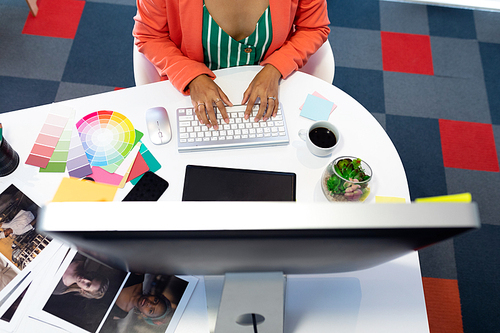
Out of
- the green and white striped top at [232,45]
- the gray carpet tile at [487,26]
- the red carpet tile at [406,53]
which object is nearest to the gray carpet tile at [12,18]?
the green and white striped top at [232,45]

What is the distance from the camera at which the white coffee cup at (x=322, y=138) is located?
98 cm

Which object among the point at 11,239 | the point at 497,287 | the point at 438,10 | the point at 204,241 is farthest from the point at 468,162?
the point at 11,239

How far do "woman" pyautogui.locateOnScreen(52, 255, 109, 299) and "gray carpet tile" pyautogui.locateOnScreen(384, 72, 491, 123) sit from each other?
6.06ft

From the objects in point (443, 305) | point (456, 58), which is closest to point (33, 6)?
point (456, 58)

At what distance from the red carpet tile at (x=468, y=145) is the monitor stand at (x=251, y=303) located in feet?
5.47

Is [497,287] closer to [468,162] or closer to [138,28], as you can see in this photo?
[468,162]

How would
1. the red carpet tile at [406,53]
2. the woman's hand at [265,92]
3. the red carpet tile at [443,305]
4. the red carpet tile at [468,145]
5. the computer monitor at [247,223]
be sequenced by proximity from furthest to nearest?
the red carpet tile at [406,53] < the red carpet tile at [468,145] < the red carpet tile at [443,305] < the woman's hand at [265,92] < the computer monitor at [247,223]

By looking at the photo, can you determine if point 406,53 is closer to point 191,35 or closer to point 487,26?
point 487,26

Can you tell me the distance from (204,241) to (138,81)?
0.94 metres

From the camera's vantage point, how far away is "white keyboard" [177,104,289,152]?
3.27 feet

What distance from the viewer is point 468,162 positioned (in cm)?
194

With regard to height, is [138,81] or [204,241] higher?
[138,81]

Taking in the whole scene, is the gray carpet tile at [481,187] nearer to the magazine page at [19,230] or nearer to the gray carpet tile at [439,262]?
the gray carpet tile at [439,262]

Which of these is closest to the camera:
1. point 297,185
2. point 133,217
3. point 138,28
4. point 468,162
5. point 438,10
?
point 133,217
